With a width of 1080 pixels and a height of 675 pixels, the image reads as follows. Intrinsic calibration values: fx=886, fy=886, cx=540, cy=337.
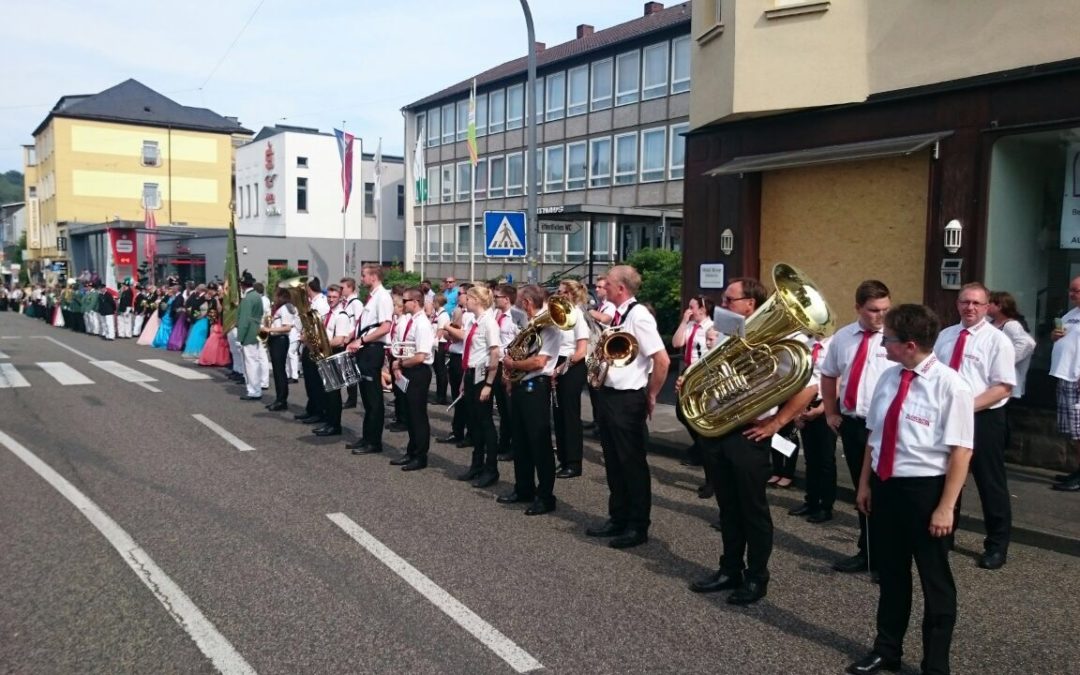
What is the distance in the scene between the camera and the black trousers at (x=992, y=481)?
6.14m

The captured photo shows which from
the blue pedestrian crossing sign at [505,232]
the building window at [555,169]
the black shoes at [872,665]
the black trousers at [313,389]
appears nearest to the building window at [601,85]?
the building window at [555,169]

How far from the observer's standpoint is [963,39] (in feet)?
31.7

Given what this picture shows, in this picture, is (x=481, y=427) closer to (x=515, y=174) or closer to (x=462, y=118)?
(x=515, y=174)

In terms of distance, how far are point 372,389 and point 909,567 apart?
6.60 metres

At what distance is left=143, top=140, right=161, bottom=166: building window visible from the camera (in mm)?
70438

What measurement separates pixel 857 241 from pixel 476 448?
5764mm

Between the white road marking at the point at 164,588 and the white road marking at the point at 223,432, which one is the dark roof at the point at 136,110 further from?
the white road marking at the point at 164,588

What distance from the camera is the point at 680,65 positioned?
34375mm

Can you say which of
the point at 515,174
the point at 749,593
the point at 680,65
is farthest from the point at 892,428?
the point at 515,174

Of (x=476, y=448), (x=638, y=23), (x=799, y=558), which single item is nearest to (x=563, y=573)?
(x=799, y=558)

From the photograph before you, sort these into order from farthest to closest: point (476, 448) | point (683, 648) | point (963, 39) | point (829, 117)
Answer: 1. point (829, 117)
2. point (963, 39)
3. point (476, 448)
4. point (683, 648)

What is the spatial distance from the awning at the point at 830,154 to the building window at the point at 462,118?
1495 inches

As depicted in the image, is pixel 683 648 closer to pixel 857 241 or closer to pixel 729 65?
pixel 857 241

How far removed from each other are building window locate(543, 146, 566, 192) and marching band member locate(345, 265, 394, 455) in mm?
32240
